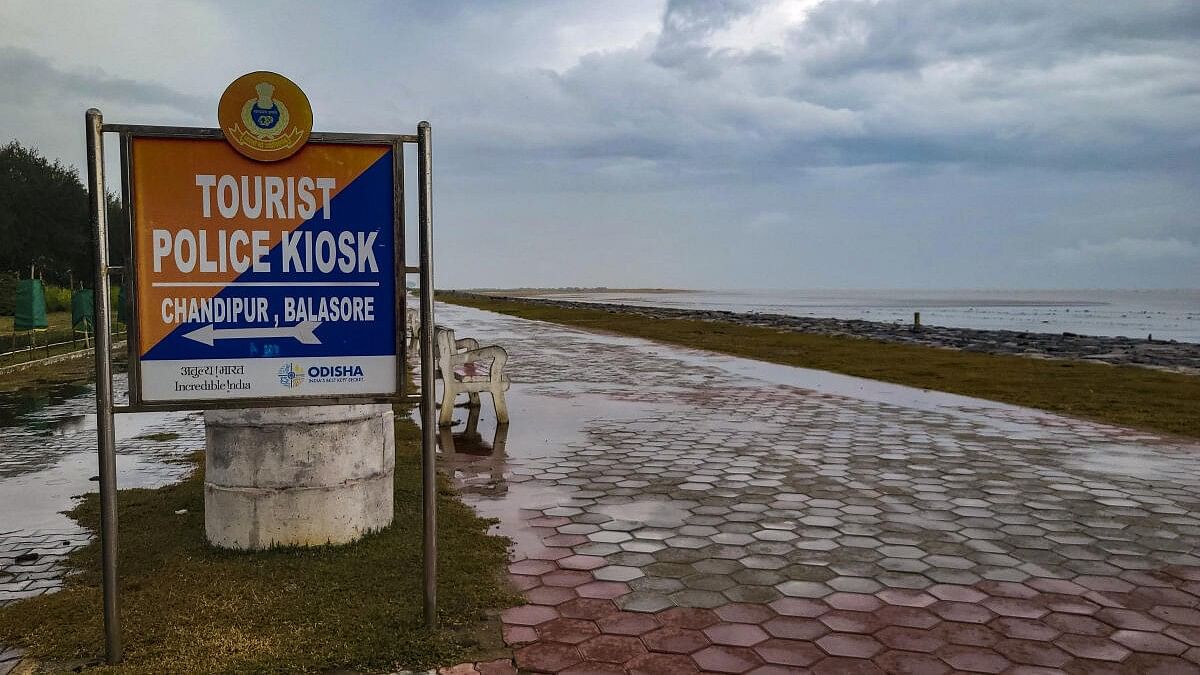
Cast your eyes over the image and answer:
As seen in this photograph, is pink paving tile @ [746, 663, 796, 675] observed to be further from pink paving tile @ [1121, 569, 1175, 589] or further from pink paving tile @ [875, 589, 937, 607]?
pink paving tile @ [1121, 569, 1175, 589]

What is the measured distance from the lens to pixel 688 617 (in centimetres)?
396

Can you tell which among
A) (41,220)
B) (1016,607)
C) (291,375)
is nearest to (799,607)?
(1016,607)

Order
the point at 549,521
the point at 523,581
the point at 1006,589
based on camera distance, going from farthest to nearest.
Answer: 1. the point at 549,521
2. the point at 523,581
3. the point at 1006,589

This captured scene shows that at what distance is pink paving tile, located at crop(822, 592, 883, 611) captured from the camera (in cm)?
410

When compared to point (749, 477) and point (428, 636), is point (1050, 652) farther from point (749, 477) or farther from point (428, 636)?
point (749, 477)

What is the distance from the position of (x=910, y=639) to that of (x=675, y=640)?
3.51 feet

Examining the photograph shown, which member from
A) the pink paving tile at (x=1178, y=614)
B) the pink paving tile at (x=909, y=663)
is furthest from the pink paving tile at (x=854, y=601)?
the pink paving tile at (x=1178, y=614)

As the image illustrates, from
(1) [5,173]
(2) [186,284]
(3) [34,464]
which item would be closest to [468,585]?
(2) [186,284]

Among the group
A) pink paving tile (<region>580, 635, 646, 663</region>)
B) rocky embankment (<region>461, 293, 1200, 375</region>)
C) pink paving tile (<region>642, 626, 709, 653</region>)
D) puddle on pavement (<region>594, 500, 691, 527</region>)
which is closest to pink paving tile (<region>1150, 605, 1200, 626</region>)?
pink paving tile (<region>642, 626, 709, 653</region>)

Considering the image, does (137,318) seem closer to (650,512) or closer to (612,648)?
(612,648)

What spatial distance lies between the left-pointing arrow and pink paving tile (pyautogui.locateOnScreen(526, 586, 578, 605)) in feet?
5.55

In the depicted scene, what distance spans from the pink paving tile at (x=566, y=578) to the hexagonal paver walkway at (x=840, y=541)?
2cm

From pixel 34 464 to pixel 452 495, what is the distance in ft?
14.1

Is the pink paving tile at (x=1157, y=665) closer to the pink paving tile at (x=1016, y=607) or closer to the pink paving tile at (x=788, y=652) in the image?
the pink paving tile at (x=1016, y=607)
